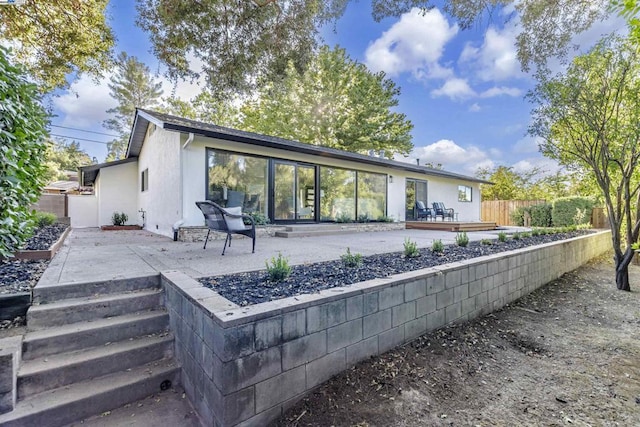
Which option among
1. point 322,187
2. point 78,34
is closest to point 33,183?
point 78,34

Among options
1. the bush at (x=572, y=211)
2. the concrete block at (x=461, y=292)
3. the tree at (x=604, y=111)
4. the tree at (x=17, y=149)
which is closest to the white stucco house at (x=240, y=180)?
the tree at (x=17, y=149)

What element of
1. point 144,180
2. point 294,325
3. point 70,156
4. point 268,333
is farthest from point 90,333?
point 70,156

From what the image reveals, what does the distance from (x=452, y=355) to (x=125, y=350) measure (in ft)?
8.52

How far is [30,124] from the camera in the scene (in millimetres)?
3236

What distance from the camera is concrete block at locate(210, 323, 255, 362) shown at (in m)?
1.62

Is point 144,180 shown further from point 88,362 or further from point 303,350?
point 303,350

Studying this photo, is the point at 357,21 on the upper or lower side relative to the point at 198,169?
upper

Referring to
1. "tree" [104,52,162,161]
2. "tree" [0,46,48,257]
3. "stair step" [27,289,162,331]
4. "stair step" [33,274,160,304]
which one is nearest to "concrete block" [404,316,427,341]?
"stair step" [27,289,162,331]

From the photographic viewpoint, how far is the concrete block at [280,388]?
1741 millimetres

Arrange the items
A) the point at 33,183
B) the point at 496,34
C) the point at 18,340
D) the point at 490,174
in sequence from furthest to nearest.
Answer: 1. the point at 490,174
2. the point at 496,34
3. the point at 33,183
4. the point at 18,340

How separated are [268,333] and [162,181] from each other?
788cm

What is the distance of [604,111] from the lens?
509 cm

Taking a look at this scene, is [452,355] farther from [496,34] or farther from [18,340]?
[496,34]

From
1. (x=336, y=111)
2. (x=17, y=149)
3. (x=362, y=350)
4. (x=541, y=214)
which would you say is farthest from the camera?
(x=336, y=111)
